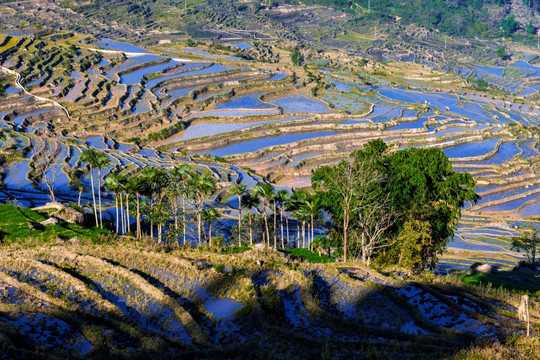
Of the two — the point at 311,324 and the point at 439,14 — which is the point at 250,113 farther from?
the point at 439,14

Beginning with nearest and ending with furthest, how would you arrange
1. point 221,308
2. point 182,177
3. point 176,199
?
point 221,308 < point 176,199 < point 182,177

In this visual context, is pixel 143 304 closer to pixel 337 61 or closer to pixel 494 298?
pixel 494 298

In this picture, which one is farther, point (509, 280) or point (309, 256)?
point (509, 280)

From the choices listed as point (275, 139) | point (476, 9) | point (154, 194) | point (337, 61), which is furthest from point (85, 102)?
point (476, 9)

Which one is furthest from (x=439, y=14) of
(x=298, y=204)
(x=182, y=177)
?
(x=182, y=177)

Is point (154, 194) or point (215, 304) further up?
point (215, 304)

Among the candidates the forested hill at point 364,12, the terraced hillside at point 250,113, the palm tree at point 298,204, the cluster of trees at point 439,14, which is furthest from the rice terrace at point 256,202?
the cluster of trees at point 439,14

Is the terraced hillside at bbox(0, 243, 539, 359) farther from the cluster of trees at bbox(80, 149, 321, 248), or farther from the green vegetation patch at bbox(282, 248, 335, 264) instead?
the cluster of trees at bbox(80, 149, 321, 248)
